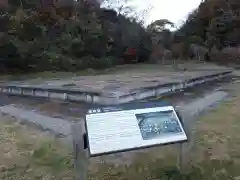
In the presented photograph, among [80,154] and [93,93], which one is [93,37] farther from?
[80,154]

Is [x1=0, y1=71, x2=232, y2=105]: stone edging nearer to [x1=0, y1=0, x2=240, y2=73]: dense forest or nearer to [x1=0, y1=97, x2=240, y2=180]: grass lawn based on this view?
[x1=0, y1=97, x2=240, y2=180]: grass lawn

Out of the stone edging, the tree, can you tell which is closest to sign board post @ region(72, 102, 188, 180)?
the stone edging

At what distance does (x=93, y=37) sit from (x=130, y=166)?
36.9 feet

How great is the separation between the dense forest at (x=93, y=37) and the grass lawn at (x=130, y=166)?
7.80 meters

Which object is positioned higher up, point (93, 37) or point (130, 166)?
point (93, 37)

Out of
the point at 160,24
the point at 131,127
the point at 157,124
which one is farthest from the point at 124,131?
the point at 160,24

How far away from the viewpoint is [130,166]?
2.78 m

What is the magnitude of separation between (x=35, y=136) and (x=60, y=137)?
0.35m

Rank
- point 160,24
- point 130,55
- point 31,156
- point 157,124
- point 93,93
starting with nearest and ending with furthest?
point 157,124 → point 31,156 → point 93,93 → point 130,55 → point 160,24

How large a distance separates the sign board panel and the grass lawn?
1.35 feet

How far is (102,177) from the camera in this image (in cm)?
254

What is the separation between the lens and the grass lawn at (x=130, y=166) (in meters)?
2.56

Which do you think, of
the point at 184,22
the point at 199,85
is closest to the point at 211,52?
the point at 184,22

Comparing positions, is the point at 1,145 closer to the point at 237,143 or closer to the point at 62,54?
the point at 237,143
